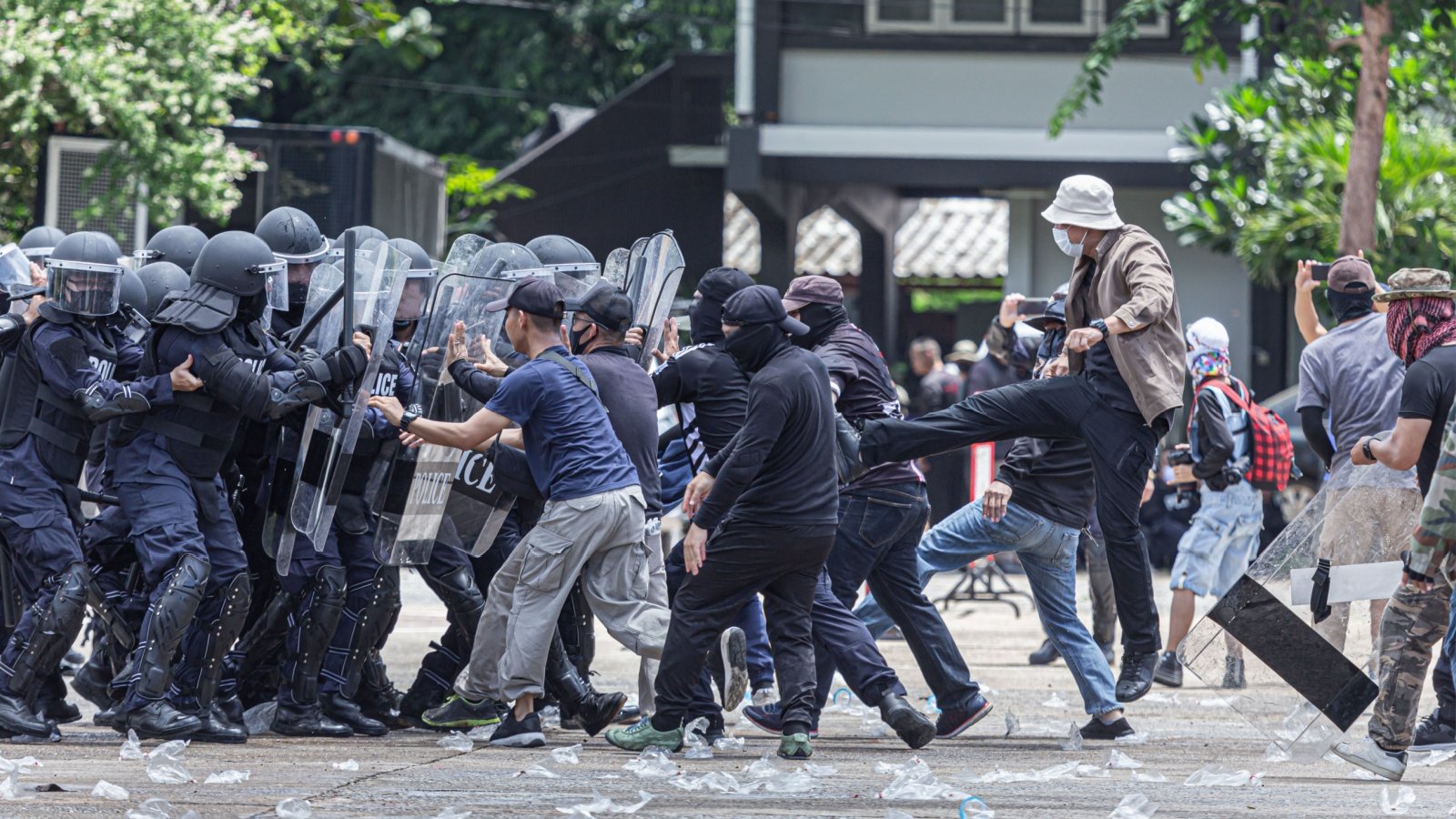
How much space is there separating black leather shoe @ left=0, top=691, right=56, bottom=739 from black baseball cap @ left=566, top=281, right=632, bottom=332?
265 cm

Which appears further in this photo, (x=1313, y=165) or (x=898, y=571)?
(x=1313, y=165)

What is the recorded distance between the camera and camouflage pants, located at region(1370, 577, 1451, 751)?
6719mm

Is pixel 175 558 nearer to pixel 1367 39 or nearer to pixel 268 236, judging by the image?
pixel 268 236

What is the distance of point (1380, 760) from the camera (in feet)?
22.5

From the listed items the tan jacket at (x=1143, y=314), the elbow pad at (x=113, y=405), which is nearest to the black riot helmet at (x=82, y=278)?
the elbow pad at (x=113, y=405)

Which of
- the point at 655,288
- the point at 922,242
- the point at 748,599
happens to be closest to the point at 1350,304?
the point at 655,288

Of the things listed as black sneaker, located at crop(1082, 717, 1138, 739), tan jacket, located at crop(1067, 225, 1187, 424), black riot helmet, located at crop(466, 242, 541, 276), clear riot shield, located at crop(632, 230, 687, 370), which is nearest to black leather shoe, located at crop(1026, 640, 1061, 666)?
black sneaker, located at crop(1082, 717, 1138, 739)

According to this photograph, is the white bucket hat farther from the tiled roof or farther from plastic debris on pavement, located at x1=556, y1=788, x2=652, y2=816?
the tiled roof

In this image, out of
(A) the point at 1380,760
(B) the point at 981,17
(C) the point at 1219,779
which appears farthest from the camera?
(B) the point at 981,17

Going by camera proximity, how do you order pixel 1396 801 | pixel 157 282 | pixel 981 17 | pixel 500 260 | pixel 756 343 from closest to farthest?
pixel 1396 801
pixel 756 343
pixel 500 260
pixel 157 282
pixel 981 17

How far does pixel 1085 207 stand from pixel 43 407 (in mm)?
4245

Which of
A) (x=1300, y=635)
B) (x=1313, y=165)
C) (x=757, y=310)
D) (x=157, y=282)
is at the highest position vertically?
(x=1313, y=165)

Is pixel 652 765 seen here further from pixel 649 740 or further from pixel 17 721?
pixel 17 721

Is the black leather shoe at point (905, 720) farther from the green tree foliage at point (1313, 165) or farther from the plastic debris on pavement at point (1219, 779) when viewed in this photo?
the green tree foliage at point (1313, 165)
